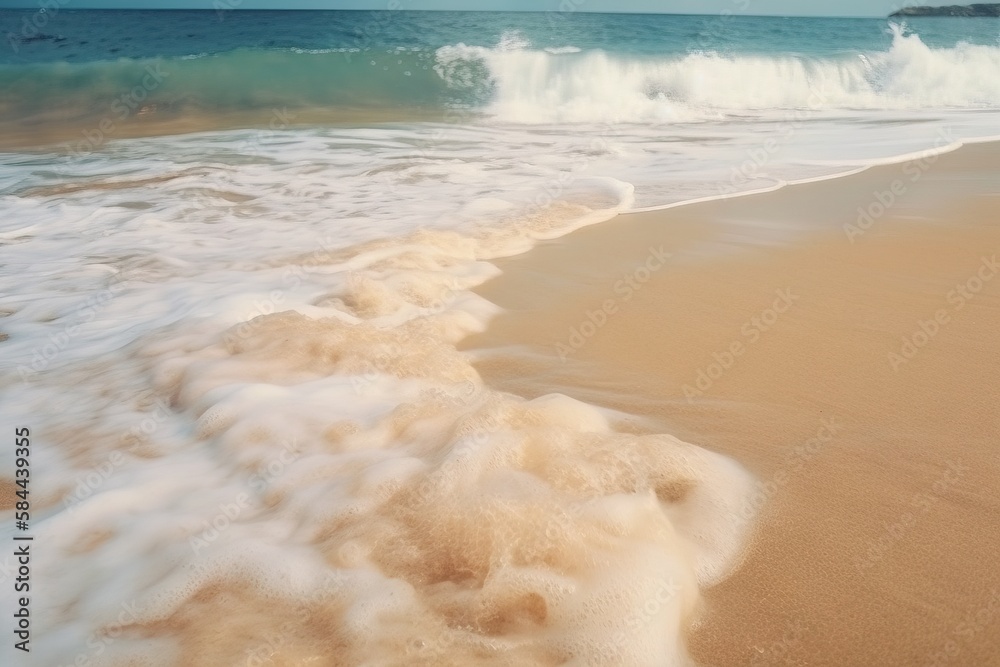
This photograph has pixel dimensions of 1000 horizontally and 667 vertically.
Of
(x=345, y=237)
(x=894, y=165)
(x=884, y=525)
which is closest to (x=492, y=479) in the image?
(x=884, y=525)

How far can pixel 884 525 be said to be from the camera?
1.82 m

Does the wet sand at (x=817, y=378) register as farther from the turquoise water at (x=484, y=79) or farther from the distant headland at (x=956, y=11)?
the distant headland at (x=956, y=11)

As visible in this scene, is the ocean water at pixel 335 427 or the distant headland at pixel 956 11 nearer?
the ocean water at pixel 335 427

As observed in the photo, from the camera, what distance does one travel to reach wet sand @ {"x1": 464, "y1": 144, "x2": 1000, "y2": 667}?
5.10 ft

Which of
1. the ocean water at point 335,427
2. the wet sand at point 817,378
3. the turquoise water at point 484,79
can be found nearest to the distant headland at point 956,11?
the turquoise water at point 484,79

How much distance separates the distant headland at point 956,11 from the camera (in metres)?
65.8

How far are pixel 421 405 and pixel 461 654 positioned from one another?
1054 mm

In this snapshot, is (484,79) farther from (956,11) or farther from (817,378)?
(956,11)

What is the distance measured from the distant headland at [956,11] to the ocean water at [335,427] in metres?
75.4

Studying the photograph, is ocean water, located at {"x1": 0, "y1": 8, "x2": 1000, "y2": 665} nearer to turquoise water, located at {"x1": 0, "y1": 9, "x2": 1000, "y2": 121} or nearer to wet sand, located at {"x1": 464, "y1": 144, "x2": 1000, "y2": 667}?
wet sand, located at {"x1": 464, "y1": 144, "x2": 1000, "y2": 667}

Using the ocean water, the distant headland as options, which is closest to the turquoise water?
the ocean water

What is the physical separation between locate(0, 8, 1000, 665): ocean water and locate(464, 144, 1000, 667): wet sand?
158 millimetres

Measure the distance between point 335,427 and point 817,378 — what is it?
1.82 meters

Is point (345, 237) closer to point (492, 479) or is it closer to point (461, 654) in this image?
point (492, 479)
